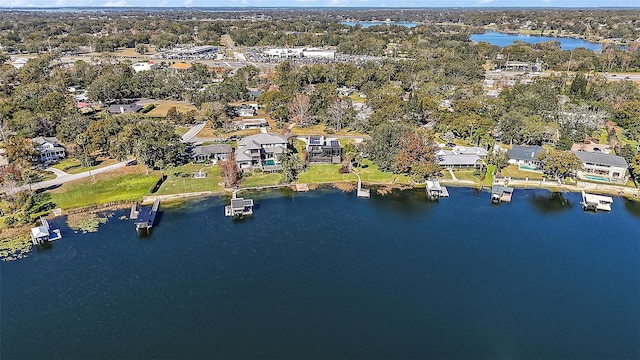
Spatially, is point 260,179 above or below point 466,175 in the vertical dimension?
above

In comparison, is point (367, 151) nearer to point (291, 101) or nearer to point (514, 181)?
point (514, 181)

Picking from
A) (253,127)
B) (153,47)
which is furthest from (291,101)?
(153,47)

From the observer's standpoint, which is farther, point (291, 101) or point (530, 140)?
point (291, 101)

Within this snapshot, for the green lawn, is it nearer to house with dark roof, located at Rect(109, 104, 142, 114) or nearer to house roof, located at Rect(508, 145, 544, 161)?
house with dark roof, located at Rect(109, 104, 142, 114)

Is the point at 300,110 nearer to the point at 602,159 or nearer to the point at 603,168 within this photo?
the point at 602,159

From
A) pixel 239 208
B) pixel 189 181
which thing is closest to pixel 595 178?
pixel 239 208

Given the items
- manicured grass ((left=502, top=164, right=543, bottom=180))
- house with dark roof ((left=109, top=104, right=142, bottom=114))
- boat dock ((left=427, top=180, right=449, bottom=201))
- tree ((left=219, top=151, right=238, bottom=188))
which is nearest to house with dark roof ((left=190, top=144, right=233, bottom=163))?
tree ((left=219, top=151, right=238, bottom=188))
